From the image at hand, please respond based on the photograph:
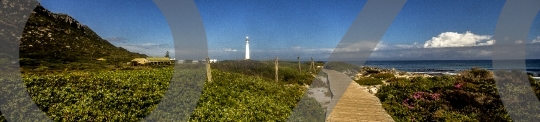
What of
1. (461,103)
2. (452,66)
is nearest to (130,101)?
(461,103)

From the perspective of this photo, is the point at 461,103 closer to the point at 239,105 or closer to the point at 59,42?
the point at 239,105

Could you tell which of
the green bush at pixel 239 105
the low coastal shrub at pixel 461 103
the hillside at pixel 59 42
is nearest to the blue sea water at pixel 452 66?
the low coastal shrub at pixel 461 103

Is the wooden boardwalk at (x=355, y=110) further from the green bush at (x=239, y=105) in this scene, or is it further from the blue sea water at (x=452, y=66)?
the blue sea water at (x=452, y=66)

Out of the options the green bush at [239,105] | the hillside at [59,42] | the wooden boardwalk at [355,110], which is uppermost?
the hillside at [59,42]

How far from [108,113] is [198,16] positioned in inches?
136

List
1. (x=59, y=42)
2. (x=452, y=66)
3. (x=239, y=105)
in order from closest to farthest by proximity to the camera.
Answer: (x=239, y=105) → (x=452, y=66) → (x=59, y=42)

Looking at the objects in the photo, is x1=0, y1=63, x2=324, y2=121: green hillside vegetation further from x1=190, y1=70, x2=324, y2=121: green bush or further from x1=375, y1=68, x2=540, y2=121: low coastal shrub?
x1=375, y1=68, x2=540, y2=121: low coastal shrub

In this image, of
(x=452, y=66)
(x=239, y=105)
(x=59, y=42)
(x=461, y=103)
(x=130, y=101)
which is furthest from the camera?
(x=59, y=42)

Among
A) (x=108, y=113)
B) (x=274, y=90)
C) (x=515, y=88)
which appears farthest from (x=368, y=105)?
(x=108, y=113)

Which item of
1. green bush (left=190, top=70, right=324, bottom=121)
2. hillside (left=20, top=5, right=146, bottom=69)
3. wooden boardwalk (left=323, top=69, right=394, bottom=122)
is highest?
hillside (left=20, top=5, right=146, bottom=69)

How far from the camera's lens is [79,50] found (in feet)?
338

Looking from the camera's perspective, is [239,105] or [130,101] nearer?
[130,101]

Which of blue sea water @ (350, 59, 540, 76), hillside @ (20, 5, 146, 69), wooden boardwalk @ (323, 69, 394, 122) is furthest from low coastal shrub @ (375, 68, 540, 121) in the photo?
hillside @ (20, 5, 146, 69)

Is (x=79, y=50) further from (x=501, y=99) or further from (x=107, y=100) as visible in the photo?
(x=501, y=99)
